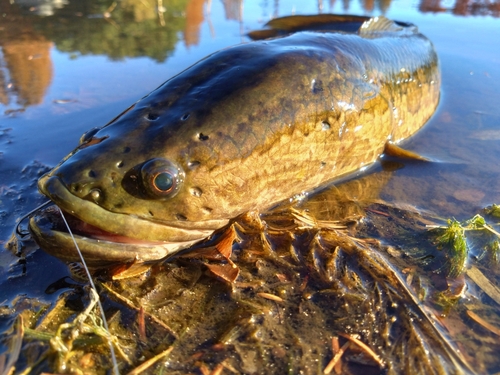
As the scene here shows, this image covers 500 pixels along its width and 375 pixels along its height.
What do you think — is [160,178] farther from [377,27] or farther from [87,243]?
[377,27]

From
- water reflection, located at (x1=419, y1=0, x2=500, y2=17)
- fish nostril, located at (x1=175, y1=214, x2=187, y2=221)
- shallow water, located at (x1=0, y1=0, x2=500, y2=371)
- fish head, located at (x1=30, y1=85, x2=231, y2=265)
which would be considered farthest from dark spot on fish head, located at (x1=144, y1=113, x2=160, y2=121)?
water reflection, located at (x1=419, y1=0, x2=500, y2=17)

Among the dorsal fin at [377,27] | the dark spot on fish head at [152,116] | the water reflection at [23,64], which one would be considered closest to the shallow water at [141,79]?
the water reflection at [23,64]

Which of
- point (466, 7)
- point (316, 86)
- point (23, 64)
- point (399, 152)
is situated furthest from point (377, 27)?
point (466, 7)

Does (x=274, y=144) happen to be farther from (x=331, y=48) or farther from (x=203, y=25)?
(x=203, y=25)

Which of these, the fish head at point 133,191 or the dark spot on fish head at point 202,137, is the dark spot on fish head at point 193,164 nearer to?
the fish head at point 133,191

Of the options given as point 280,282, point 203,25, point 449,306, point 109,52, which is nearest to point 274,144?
point 280,282

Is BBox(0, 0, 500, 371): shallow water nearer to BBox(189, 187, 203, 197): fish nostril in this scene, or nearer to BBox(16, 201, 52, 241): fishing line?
BBox(16, 201, 52, 241): fishing line
